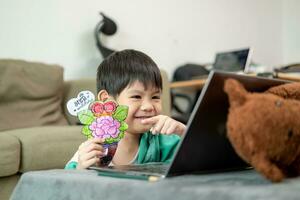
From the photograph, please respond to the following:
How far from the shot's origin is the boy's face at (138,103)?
109 cm

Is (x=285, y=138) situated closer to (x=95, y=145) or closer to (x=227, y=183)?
(x=227, y=183)

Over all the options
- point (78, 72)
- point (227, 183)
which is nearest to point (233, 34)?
point (78, 72)

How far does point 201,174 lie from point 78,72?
2414 mm

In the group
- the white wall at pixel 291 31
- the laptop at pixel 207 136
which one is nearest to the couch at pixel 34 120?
the laptop at pixel 207 136

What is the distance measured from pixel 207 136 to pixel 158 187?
11cm

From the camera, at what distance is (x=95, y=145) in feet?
2.79

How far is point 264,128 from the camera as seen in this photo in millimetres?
531

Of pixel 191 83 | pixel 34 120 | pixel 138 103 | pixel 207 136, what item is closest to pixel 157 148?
pixel 138 103

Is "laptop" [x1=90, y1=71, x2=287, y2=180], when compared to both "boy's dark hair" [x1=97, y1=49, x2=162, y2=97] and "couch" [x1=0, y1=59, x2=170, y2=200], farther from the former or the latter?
"couch" [x1=0, y1=59, x2=170, y2=200]

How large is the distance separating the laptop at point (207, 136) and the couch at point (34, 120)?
120 cm

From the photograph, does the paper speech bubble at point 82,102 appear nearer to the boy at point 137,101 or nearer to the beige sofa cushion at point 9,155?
the boy at point 137,101

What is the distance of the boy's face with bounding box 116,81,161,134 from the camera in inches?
43.0

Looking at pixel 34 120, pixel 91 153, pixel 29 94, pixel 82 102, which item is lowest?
pixel 34 120

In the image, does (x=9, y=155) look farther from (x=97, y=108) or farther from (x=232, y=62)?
(x=232, y=62)
